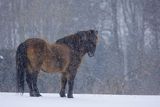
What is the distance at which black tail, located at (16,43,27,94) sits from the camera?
11.1 m

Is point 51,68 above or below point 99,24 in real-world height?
below

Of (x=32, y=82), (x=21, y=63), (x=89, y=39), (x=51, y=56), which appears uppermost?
(x=89, y=39)

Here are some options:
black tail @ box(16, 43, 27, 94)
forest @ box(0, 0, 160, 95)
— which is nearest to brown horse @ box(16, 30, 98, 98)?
black tail @ box(16, 43, 27, 94)

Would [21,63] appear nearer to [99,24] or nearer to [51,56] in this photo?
[51,56]

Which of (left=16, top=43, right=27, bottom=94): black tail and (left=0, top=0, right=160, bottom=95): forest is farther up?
(left=0, top=0, right=160, bottom=95): forest

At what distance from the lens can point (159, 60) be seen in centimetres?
→ 2850

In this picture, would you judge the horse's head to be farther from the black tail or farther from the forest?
the forest

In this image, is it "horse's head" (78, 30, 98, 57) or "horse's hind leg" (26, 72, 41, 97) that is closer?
"horse's hind leg" (26, 72, 41, 97)

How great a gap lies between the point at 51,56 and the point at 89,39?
44.8 inches

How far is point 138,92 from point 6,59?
6612mm

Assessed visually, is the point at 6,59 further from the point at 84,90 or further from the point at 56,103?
the point at 56,103

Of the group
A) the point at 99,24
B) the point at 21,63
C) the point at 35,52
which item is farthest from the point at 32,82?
the point at 99,24

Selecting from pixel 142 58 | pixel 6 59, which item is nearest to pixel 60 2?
pixel 142 58

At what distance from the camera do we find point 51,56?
11.1m
